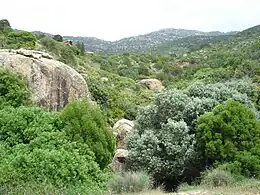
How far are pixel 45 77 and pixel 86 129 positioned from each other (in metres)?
4.86

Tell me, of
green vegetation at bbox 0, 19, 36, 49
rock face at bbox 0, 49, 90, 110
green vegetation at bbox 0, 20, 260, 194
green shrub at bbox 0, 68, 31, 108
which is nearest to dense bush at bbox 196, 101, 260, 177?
green vegetation at bbox 0, 20, 260, 194

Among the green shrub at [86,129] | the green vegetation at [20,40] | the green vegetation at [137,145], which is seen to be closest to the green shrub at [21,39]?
the green vegetation at [20,40]

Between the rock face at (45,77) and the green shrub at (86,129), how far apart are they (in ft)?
11.3

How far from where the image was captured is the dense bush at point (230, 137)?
56.0ft

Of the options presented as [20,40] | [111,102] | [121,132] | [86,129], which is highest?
[20,40]

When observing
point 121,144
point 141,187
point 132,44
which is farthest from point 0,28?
point 132,44

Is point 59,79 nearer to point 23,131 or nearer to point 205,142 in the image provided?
point 23,131

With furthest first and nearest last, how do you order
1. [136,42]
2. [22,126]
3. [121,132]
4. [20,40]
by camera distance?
[136,42], [20,40], [121,132], [22,126]

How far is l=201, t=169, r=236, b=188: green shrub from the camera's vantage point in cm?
1537

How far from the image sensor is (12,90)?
16891mm

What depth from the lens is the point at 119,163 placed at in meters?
20.6

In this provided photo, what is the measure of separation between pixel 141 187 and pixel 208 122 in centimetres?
481

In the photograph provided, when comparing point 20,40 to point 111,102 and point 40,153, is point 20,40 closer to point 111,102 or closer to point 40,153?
point 111,102

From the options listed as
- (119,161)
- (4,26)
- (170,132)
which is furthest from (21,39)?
(170,132)
